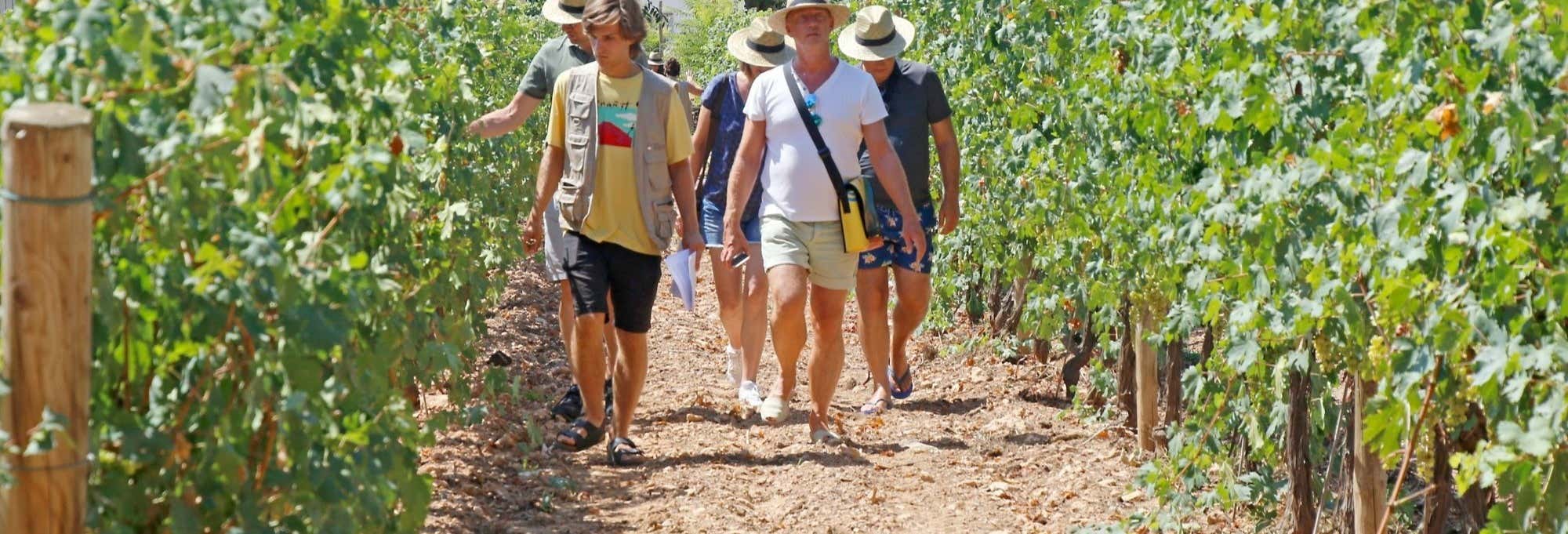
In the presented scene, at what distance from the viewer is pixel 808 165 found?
6.52 metres

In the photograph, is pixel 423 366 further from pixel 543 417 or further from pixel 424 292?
pixel 543 417

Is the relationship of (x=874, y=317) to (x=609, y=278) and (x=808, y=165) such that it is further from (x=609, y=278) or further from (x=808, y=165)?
(x=609, y=278)

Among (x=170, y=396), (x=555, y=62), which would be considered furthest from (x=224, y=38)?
(x=555, y=62)

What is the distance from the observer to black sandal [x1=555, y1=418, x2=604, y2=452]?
6.86 m

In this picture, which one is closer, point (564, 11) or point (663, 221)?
point (663, 221)

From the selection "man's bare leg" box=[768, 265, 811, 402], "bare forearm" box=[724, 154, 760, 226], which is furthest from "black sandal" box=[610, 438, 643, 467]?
"bare forearm" box=[724, 154, 760, 226]

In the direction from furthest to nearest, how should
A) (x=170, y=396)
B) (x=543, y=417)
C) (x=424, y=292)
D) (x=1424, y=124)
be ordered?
(x=543, y=417)
(x=424, y=292)
(x=1424, y=124)
(x=170, y=396)

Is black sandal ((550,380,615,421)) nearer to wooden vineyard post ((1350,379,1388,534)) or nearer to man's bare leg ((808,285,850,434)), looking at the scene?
man's bare leg ((808,285,850,434))

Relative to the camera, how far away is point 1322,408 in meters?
4.87

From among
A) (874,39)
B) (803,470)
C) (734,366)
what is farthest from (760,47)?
(803,470)

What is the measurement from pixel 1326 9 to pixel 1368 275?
1.74ft

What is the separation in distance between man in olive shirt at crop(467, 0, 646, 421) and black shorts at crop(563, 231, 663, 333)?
0.61ft

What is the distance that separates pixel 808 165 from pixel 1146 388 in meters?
1.35

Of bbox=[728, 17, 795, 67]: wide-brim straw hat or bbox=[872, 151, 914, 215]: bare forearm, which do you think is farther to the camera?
bbox=[728, 17, 795, 67]: wide-brim straw hat
